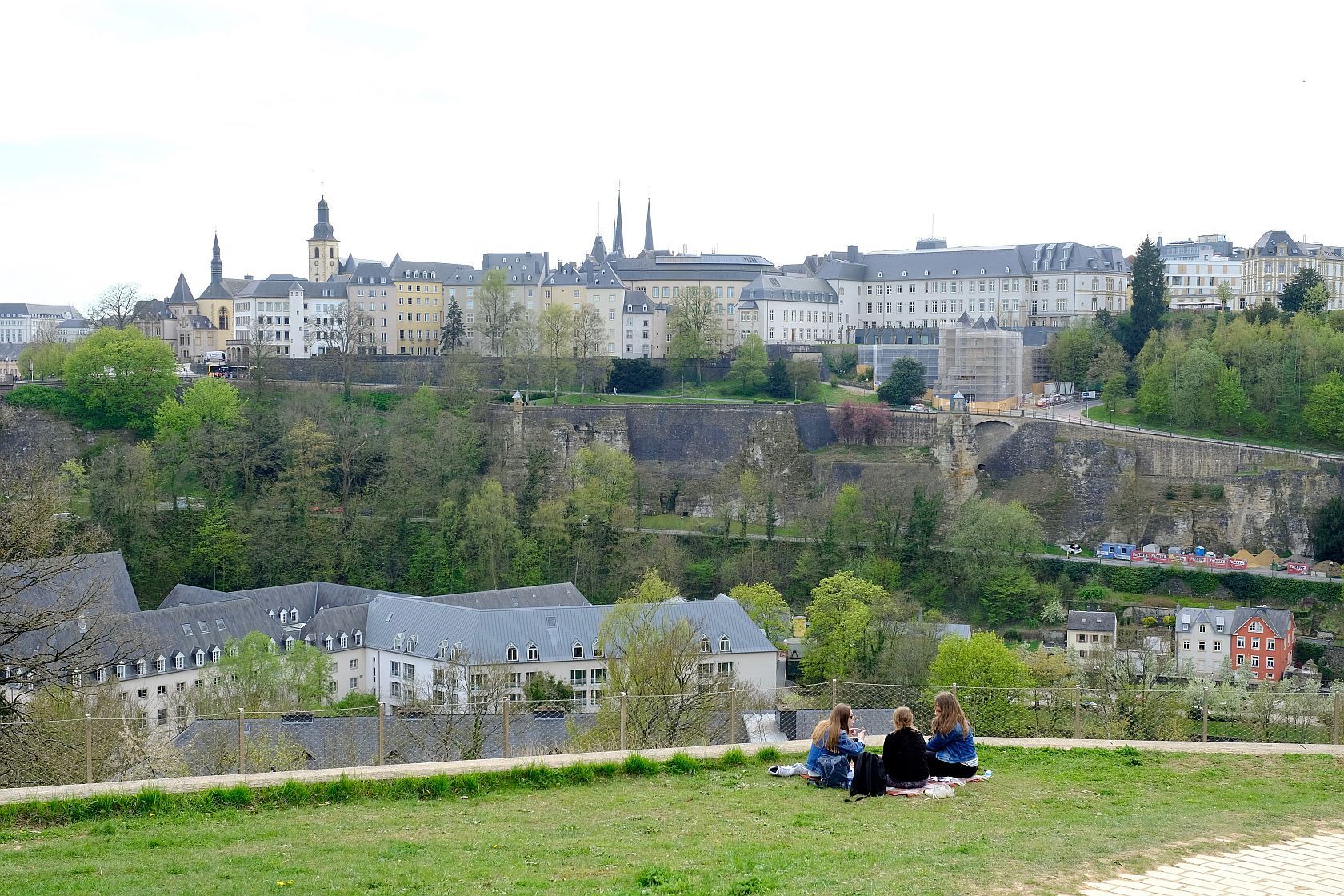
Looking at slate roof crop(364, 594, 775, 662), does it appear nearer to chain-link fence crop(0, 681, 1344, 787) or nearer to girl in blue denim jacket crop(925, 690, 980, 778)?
chain-link fence crop(0, 681, 1344, 787)

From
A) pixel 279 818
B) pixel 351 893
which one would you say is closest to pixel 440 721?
pixel 279 818

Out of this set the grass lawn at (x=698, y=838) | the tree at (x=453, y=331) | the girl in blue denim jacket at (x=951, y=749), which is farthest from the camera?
the tree at (x=453, y=331)

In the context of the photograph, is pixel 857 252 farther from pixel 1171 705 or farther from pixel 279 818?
pixel 279 818

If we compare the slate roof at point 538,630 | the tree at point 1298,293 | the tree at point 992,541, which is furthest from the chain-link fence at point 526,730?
the tree at point 1298,293

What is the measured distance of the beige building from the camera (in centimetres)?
7431

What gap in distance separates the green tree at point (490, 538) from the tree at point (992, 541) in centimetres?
1520

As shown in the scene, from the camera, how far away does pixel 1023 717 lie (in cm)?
1719

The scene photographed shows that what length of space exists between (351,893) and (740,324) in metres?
66.2

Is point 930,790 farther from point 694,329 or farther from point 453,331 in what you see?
point 453,331

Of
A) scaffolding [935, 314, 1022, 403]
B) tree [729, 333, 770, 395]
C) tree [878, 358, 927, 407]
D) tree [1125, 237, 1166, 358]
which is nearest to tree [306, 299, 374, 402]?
A: tree [729, 333, 770, 395]

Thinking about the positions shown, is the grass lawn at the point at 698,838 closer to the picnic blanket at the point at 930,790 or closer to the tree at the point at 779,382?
the picnic blanket at the point at 930,790

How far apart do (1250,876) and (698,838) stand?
3.47 m

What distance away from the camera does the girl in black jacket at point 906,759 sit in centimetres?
1098

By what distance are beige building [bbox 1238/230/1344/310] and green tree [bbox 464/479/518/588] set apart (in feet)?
141
